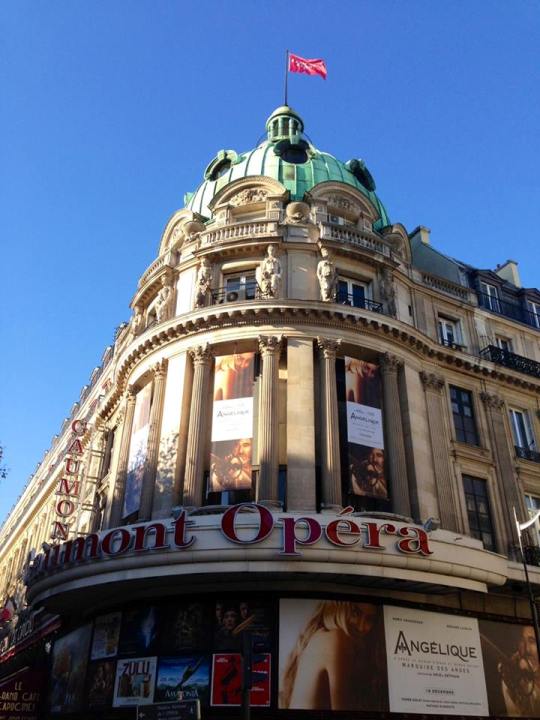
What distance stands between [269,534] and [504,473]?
15351 mm

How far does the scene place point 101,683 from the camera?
958 inches

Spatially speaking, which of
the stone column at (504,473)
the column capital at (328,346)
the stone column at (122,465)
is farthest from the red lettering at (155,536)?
the stone column at (504,473)

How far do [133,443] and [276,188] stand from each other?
15459mm

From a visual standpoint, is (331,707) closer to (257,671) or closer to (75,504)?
(257,671)

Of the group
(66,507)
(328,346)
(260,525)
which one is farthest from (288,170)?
(66,507)

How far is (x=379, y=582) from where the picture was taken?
22719 millimetres

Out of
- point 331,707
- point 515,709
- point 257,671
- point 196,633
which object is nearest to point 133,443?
point 196,633

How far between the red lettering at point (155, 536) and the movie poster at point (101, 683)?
5.73 metres

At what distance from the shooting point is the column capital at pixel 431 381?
31109 mm

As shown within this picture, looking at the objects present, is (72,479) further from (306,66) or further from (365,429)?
(306,66)

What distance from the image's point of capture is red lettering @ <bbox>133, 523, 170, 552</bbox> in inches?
851

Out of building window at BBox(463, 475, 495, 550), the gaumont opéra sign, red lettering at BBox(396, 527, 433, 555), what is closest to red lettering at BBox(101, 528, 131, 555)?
the gaumont opéra sign

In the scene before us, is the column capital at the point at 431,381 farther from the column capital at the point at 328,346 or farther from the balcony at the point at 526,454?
the column capital at the point at 328,346

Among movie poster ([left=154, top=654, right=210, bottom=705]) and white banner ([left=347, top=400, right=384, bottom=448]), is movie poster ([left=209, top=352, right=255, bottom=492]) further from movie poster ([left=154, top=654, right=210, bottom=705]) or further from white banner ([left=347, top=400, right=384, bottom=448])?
movie poster ([left=154, top=654, right=210, bottom=705])
